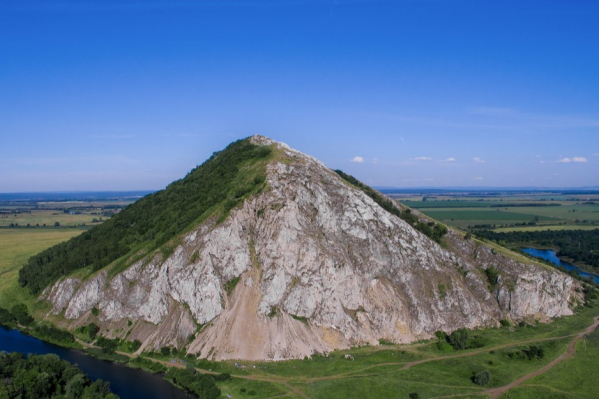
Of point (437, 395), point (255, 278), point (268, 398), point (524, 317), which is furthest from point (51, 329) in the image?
point (524, 317)

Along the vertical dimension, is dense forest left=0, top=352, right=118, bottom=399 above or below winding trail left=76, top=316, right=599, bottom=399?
above

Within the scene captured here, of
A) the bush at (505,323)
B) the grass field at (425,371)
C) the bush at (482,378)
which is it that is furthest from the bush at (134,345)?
the bush at (505,323)

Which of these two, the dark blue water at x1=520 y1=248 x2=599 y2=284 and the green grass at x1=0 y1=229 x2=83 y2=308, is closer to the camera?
the green grass at x1=0 y1=229 x2=83 y2=308

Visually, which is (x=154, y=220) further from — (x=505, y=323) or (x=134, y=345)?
(x=505, y=323)

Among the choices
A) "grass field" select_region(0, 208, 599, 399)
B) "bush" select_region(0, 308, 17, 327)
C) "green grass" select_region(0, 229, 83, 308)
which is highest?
"green grass" select_region(0, 229, 83, 308)

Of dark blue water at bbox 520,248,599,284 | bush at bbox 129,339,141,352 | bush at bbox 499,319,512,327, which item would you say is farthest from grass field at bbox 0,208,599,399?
dark blue water at bbox 520,248,599,284

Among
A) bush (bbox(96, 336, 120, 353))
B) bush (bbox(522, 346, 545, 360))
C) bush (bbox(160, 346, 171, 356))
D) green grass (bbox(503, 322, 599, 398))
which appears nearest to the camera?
green grass (bbox(503, 322, 599, 398))

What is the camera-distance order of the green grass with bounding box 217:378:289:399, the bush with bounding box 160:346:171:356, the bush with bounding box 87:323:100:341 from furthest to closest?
the bush with bounding box 87:323:100:341 < the bush with bounding box 160:346:171:356 < the green grass with bounding box 217:378:289:399

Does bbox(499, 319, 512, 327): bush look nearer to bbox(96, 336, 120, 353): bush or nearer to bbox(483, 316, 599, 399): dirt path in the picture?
bbox(483, 316, 599, 399): dirt path

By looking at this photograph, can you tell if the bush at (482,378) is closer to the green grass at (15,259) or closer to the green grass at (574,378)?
the green grass at (574,378)
